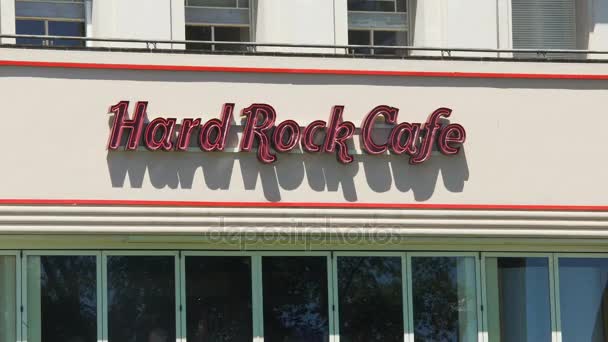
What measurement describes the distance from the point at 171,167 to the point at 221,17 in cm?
330

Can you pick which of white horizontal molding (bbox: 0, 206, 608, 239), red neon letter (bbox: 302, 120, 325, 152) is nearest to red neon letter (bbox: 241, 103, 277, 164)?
red neon letter (bbox: 302, 120, 325, 152)

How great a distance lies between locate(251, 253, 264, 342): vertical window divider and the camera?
26.7 metres

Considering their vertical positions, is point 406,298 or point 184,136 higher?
point 184,136

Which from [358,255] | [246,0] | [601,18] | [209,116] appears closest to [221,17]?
[246,0]

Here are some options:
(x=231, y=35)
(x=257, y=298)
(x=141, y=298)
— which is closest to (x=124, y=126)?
(x=141, y=298)

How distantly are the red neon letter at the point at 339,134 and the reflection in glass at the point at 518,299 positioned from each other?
3.23m

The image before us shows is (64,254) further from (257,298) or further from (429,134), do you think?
(429,134)

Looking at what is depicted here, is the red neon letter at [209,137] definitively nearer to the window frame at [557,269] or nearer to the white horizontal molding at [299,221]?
the white horizontal molding at [299,221]

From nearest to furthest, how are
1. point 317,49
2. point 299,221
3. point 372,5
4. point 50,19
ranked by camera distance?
point 299,221 → point 50,19 → point 317,49 → point 372,5

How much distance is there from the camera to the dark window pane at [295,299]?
2681 cm

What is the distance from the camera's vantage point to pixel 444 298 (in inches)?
1080

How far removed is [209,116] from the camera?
2586 cm

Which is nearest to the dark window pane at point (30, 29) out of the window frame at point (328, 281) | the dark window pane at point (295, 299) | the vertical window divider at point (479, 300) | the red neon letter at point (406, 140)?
the window frame at point (328, 281)

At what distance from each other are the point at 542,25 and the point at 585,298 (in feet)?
15.5
